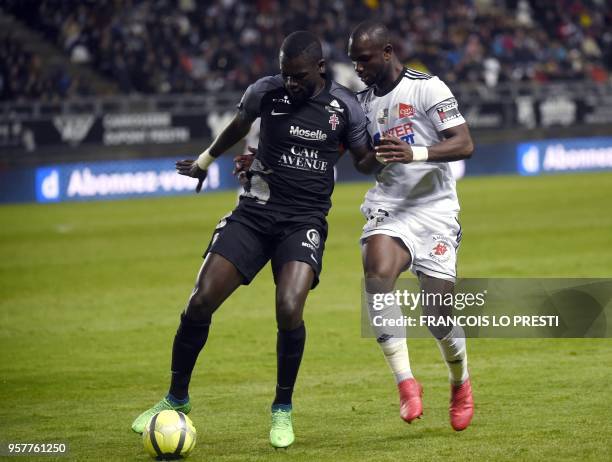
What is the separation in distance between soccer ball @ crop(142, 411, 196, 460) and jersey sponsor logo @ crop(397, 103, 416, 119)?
222cm

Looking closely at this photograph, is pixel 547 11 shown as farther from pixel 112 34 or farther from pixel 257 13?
pixel 112 34

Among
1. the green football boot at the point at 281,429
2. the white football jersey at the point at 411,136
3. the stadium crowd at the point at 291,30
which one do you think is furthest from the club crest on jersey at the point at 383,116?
the stadium crowd at the point at 291,30

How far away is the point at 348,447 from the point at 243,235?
51.9 inches

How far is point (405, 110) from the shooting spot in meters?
6.65

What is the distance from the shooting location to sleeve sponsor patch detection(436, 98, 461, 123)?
649cm

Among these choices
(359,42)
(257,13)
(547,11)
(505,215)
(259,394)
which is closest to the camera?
(359,42)

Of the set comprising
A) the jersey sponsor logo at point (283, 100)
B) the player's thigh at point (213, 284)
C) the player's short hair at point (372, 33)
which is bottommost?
the player's thigh at point (213, 284)

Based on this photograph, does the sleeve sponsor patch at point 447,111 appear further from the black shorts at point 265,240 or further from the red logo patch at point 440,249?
the black shorts at point 265,240

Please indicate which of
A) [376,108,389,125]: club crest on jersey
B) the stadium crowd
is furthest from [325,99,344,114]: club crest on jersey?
the stadium crowd

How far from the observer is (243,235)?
6293 millimetres

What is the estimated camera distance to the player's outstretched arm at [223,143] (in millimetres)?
6477

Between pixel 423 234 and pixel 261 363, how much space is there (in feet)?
9.02

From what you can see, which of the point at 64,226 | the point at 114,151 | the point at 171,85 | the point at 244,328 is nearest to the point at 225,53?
the point at 171,85

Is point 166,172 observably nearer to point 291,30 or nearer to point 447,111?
point 291,30
